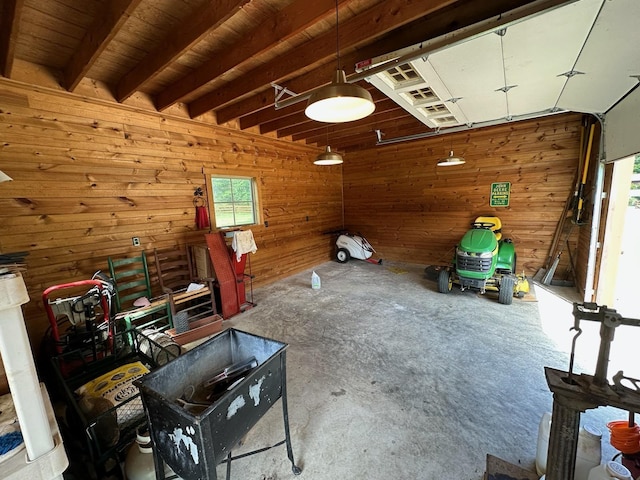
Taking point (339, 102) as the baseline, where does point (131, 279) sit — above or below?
below

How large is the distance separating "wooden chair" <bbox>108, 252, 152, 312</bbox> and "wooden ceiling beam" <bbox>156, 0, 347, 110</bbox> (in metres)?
2.03

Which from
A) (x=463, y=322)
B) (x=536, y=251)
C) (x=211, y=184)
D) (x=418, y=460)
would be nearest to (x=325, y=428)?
(x=418, y=460)

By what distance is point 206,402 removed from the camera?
4.33ft

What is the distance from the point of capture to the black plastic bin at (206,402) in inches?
39.9

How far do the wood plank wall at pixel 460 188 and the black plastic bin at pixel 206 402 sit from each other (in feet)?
16.8

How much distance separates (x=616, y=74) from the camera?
2119 mm

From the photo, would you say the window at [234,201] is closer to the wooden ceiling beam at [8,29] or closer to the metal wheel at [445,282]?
the wooden ceiling beam at [8,29]

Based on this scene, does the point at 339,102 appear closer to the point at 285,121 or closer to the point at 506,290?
the point at 285,121

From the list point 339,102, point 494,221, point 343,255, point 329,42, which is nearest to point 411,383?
point 339,102

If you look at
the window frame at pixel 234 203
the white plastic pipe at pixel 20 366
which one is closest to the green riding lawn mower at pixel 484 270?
the window frame at pixel 234 203

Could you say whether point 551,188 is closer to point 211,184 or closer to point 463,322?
point 463,322

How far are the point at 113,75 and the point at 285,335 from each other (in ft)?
11.2

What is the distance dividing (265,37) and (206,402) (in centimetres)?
253

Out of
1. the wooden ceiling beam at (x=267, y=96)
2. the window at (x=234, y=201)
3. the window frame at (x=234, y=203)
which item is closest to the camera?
the wooden ceiling beam at (x=267, y=96)
